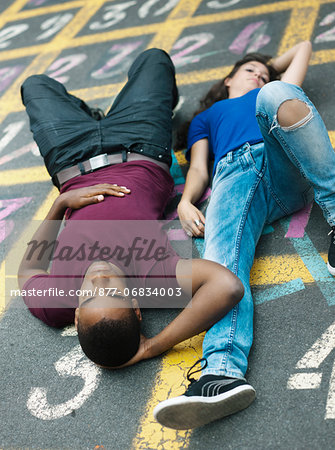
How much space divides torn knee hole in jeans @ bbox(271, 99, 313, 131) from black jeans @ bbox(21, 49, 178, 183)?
0.96 metres

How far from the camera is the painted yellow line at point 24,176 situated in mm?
3779

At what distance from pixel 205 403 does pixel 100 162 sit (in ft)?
5.42

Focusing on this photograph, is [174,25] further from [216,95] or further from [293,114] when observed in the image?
[293,114]

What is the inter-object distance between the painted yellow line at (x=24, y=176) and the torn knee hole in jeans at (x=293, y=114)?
6.44ft

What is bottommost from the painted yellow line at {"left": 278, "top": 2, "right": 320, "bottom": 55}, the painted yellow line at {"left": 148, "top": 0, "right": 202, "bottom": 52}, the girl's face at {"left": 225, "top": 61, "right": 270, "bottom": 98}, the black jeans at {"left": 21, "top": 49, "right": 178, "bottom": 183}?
the painted yellow line at {"left": 278, "top": 2, "right": 320, "bottom": 55}

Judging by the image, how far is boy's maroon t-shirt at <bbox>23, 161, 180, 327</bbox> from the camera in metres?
2.46

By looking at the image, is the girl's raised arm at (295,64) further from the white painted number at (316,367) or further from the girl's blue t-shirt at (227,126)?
the white painted number at (316,367)

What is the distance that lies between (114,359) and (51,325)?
54 centimetres

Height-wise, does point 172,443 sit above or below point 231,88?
below

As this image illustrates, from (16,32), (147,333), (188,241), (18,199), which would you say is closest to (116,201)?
(188,241)

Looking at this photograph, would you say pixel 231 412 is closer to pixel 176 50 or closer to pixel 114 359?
pixel 114 359

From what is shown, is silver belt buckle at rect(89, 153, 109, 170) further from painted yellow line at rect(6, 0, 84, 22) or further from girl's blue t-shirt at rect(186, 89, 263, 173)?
painted yellow line at rect(6, 0, 84, 22)

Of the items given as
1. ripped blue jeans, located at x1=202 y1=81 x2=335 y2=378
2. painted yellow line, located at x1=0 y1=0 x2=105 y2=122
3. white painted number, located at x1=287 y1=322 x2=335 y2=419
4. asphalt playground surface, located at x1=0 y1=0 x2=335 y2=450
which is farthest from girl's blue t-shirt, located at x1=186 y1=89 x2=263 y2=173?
painted yellow line, located at x1=0 y1=0 x2=105 y2=122

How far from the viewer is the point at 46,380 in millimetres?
2424
